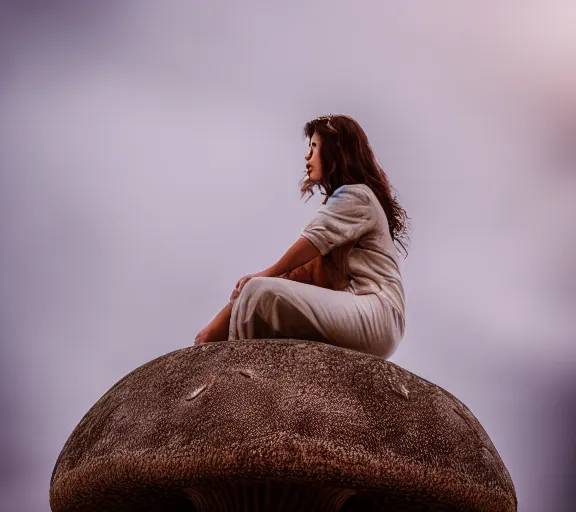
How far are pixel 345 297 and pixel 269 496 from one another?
119 cm

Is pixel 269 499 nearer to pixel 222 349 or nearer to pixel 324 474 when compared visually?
pixel 324 474

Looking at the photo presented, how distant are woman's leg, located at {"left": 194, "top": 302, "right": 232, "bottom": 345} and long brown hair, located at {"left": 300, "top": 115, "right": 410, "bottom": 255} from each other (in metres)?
1.07

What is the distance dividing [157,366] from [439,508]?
61.8 inches

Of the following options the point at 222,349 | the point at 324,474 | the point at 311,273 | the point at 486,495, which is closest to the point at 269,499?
the point at 324,474

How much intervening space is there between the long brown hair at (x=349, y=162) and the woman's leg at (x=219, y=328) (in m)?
1.07

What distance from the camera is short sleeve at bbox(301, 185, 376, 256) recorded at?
5160 mm

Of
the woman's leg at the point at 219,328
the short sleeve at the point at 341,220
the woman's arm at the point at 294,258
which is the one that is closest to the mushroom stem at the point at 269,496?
the woman's leg at the point at 219,328

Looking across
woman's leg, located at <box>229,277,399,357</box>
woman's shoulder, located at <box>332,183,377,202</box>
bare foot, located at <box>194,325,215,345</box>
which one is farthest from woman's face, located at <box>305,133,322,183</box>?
bare foot, located at <box>194,325,215,345</box>

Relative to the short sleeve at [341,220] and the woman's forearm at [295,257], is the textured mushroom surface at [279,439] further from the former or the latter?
the short sleeve at [341,220]

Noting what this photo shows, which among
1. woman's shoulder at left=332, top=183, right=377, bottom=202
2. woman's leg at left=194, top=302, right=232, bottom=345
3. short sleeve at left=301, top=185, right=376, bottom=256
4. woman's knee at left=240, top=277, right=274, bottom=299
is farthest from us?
woman's shoulder at left=332, top=183, right=377, bottom=202

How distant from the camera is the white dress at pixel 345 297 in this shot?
4.77m

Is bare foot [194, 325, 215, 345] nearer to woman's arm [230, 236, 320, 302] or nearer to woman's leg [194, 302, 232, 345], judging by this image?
woman's leg [194, 302, 232, 345]

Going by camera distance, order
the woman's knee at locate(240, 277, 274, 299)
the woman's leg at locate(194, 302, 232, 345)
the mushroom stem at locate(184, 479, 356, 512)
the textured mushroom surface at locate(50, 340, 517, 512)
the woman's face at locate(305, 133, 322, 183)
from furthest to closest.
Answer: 1. the woman's face at locate(305, 133, 322, 183)
2. the woman's leg at locate(194, 302, 232, 345)
3. the woman's knee at locate(240, 277, 274, 299)
4. the mushroom stem at locate(184, 479, 356, 512)
5. the textured mushroom surface at locate(50, 340, 517, 512)

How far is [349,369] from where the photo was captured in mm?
4375
